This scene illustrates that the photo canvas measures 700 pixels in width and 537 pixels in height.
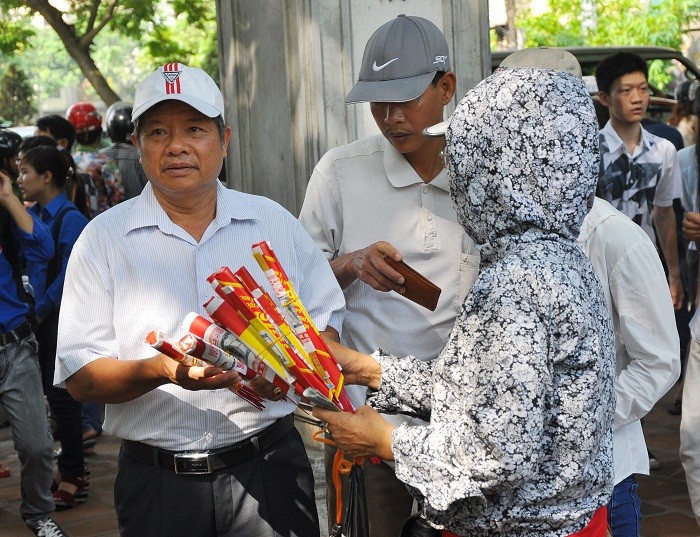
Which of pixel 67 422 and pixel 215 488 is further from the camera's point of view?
pixel 67 422

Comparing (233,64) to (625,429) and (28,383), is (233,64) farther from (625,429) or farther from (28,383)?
(625,429)

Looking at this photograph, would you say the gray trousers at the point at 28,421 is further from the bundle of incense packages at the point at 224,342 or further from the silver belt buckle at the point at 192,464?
the bundle of incense packages at the point at 224,342

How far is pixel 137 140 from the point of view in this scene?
302 centimetres

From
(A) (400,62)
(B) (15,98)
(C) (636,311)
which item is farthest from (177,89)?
(B) (15,98)

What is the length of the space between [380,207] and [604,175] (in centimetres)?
351

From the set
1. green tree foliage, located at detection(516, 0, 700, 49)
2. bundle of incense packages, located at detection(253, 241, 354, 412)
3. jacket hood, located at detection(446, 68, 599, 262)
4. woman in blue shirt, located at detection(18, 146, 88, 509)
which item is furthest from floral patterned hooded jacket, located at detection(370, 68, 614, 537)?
green tree foliage, located at detection(516, 0, 700, 49)

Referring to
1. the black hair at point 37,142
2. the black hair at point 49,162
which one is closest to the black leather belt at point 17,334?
the black hair at point 49,162

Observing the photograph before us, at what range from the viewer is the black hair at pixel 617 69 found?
22.3ft

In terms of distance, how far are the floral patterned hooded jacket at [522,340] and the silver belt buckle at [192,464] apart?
67 cm

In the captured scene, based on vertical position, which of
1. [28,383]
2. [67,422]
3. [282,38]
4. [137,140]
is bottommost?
[67,422]

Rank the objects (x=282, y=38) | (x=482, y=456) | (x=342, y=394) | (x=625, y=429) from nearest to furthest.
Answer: (x=482, y=456) < (x=342, y=394) < (x=625, y=429) < (x=282, y=38)

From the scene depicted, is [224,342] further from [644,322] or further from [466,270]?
[644,322]

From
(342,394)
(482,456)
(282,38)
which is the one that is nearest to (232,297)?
(342,394)

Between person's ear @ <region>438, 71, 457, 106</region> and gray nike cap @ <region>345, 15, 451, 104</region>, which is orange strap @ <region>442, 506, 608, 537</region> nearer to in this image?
gray nike cap @ <region>345, 15, 451, 104</region>
